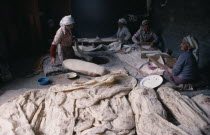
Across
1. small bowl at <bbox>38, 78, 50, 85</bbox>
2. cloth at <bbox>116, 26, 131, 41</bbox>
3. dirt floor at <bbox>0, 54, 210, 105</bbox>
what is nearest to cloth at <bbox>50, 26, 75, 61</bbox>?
dirt floor at <bbox>0, 54, 210, 105</bbox>

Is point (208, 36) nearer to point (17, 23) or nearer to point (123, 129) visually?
point (123, 129)

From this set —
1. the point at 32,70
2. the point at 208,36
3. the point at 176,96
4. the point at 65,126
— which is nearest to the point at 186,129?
the point at 176,96

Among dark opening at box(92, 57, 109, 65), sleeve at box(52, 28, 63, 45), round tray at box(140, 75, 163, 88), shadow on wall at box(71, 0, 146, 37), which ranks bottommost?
round tray at box(140, 75, 163, 88)

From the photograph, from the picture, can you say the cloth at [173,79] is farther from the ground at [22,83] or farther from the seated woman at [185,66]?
the ground at [22,83]

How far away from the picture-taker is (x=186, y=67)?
4.06 metres

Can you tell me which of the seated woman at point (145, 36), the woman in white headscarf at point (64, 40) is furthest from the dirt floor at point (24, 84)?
the seated woman at point (145, 36)

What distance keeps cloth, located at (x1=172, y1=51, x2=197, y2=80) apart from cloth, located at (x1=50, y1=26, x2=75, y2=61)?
3.08 m

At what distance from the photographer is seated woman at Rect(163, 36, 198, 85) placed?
156 inches

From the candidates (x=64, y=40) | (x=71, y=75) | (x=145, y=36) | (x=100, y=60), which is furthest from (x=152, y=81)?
(x=145, y=36)

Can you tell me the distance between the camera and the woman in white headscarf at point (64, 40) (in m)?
5.16

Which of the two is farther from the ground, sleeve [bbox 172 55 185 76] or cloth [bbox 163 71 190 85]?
sleeve [bbox 172 55 185 76]

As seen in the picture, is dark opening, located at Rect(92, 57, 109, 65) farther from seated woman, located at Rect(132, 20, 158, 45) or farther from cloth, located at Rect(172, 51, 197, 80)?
cloth, located at Rect(172, 51, 197, 80)

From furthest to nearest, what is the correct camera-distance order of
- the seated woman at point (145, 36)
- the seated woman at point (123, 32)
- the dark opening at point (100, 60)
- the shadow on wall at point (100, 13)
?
the shadow on wall at point (100, 13), the seated woman at point (123, 32), the seated woman at point (145, 36), the dark opening at point (100, 60)

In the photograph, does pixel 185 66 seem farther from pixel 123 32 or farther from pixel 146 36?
pixel 123 32
